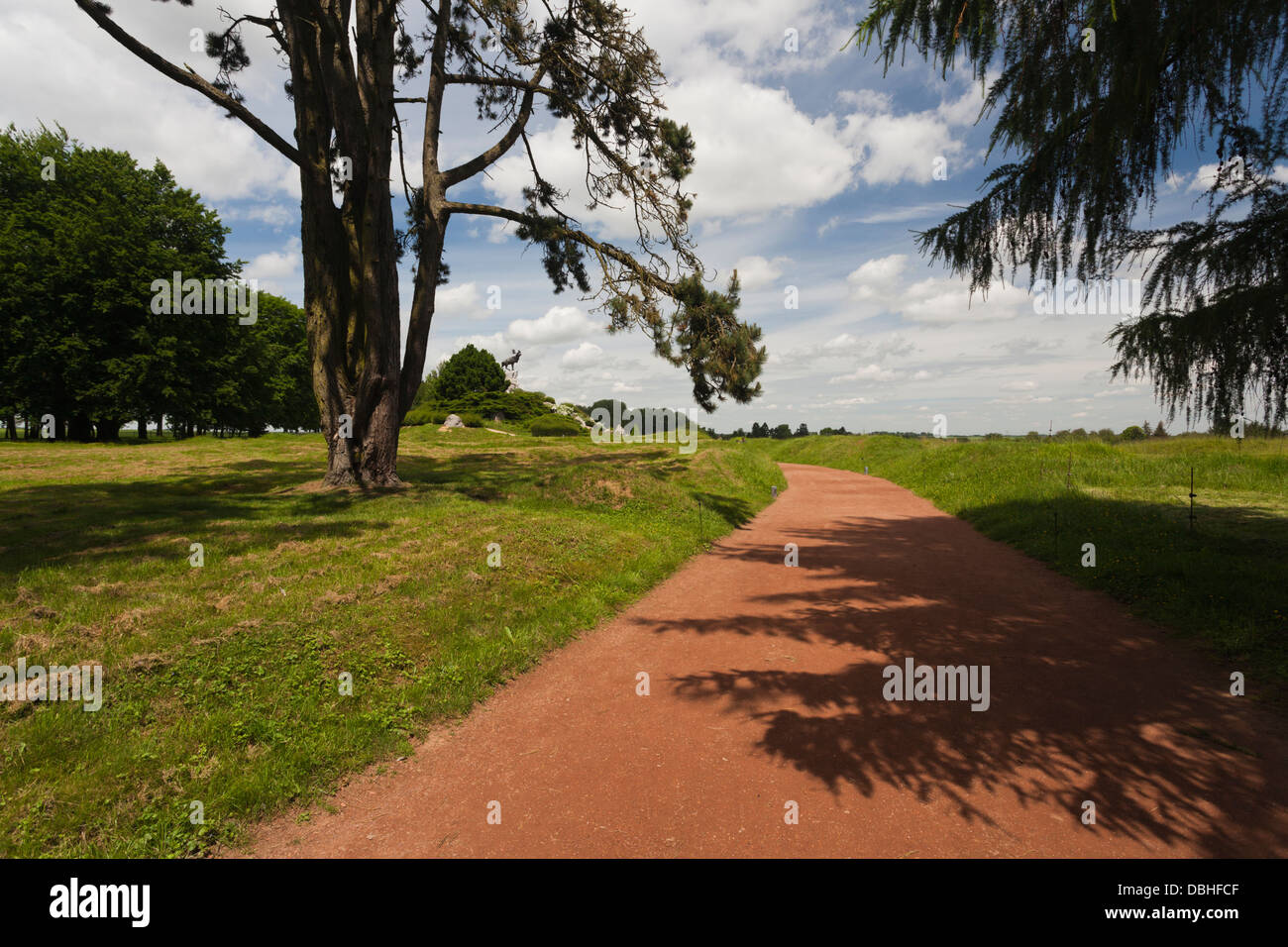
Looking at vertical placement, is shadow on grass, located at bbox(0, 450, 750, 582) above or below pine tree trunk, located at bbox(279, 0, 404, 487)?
below

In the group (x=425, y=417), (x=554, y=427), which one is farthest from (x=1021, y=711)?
(x=425, y=417)

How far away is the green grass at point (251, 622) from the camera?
3906mm

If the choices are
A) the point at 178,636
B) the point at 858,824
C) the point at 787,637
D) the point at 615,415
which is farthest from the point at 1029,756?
the point at 615,415

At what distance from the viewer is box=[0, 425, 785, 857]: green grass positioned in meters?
3.91

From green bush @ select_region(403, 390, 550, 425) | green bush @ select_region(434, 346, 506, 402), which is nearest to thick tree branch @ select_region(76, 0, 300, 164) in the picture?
green bush @ select_region(403, 390, 550, 425)

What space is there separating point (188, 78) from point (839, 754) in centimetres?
1579

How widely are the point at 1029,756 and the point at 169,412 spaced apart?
42.8m

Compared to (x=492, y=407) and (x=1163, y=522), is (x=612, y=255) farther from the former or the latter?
(x=492, y=407)

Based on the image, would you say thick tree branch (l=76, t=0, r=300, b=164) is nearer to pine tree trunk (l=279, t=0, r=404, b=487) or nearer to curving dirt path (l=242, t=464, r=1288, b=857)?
pine tree trunk (l=279, t=0, r=404, b=487)

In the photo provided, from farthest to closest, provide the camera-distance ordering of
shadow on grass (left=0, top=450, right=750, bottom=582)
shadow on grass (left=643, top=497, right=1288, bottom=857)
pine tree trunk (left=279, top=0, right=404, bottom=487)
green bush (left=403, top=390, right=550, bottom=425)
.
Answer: green bush (left=403, top=390, right=550, bottom=425)
pine tree trunk (left=279, top=0, right=404, bottom=487)
shadow on grass (left=0, top=450, right=750, bottom=582)
shadow on grass (left=643, top=497, right=1288, bottom=857)

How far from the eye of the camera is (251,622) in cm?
609

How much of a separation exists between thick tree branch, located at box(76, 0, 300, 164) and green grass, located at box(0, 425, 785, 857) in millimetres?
7692

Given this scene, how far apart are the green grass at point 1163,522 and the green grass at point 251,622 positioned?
7.36m

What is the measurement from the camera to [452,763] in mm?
4559
